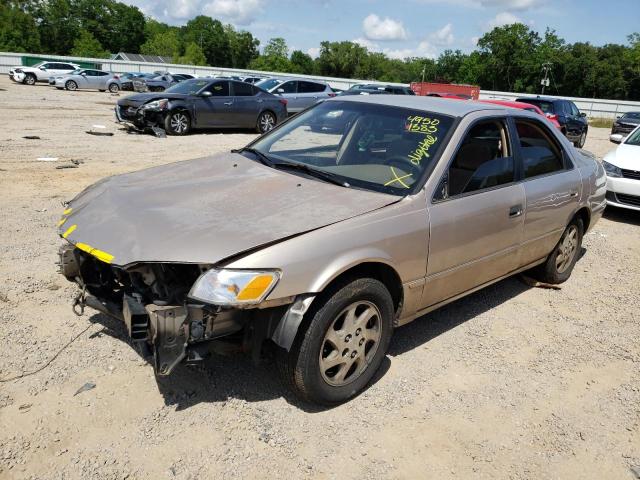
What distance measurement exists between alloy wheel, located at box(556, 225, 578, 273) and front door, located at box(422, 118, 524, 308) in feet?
3.54

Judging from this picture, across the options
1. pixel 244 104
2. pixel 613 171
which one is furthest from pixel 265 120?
pixel 613 171

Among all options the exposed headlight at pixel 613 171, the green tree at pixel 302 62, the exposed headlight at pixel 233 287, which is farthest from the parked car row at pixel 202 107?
the green tree at pixel 302 62

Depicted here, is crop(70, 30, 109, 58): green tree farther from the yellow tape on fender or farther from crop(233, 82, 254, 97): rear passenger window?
the yellow tape on fender

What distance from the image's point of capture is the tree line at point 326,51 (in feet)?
267

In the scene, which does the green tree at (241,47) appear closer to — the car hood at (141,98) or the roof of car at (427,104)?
the car hood at (141,98)

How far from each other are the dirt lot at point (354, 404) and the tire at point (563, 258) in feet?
1.10

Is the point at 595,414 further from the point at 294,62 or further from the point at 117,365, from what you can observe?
the point at 294,62

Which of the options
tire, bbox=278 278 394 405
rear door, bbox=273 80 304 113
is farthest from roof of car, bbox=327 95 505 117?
rear door, bbox=273 80 304 113

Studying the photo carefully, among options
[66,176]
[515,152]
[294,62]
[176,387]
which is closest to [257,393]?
[176,387]

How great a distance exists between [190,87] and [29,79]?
75.8ft

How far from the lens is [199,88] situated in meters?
14.7

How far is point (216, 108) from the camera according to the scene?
14.9 metres

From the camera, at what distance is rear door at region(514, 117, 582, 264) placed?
14.0 feet

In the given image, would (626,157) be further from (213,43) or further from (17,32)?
(213,43)
